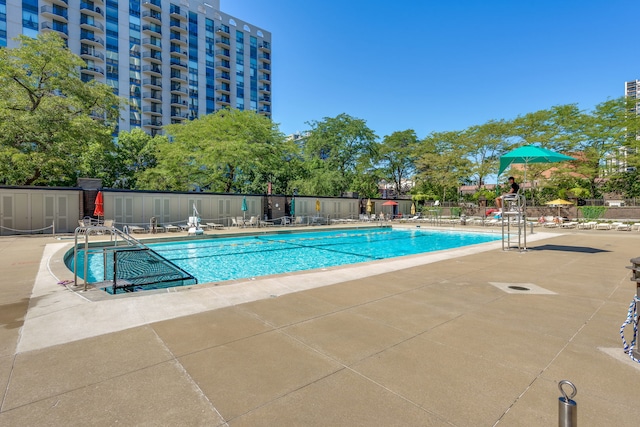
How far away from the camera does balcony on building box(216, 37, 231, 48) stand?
6625 centimetres

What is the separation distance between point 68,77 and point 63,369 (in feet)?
82.5

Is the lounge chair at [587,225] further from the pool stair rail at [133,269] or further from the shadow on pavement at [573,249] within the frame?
the pool stair rail at [133,269]

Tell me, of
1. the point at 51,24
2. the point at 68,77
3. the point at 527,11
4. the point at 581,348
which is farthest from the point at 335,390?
the point at 51,24

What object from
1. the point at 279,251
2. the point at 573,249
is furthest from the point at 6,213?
the point at 573,249

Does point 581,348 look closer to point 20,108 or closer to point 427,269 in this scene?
point 427,269

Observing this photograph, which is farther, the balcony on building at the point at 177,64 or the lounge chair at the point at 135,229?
the balcony on building at the point at 177,64

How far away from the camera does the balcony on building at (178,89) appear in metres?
59.0

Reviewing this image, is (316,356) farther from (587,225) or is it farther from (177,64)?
(177,64)

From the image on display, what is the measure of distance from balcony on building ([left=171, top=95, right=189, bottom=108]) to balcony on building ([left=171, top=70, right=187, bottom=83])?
3.18 metres

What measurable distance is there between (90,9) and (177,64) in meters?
14.2

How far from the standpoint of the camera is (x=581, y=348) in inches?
131

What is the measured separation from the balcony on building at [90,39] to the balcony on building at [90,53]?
86 cm

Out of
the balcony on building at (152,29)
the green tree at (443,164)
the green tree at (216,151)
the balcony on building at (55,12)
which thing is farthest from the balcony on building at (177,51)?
the green tree at (443,164)

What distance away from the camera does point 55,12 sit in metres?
48.0
